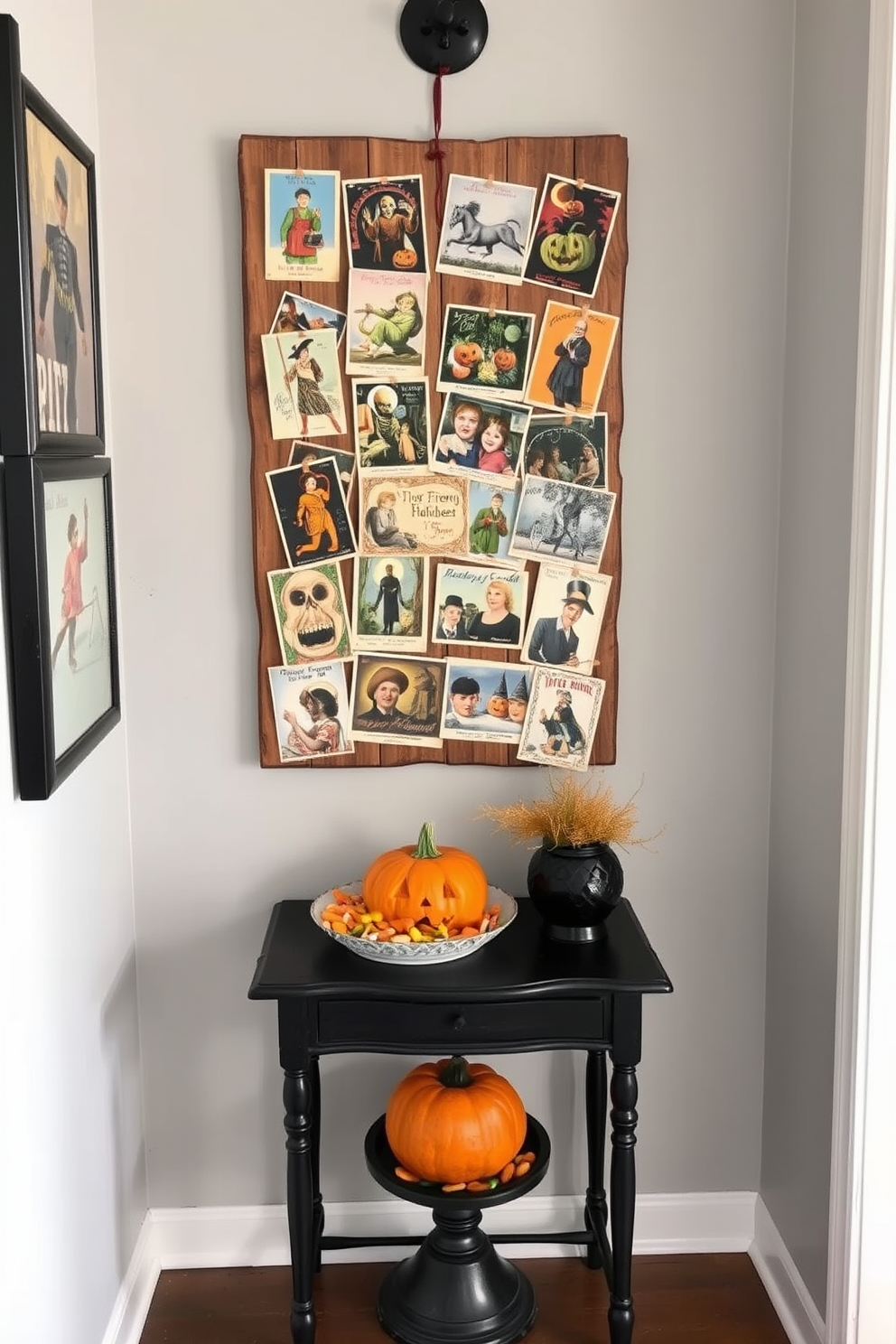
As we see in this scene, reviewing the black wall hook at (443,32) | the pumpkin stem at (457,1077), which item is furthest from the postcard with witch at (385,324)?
the pumpkin stem at (457,1077)

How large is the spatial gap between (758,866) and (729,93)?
1401 millimetres

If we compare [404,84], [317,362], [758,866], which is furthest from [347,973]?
[404,84]

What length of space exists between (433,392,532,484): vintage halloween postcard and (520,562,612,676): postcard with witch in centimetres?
21

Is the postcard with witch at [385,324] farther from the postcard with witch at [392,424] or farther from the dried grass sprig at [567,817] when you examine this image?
the dried grass sprig at [567,817]

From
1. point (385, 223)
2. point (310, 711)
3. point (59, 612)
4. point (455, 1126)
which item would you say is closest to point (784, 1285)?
point (455, 1126)

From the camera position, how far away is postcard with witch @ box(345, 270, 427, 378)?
7.29 ft

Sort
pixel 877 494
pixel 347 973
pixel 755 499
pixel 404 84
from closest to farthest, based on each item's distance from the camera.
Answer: pixel 877 494 < pixel 347 973 < pixel 404 84 < pixel 755 499

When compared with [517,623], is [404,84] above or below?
above

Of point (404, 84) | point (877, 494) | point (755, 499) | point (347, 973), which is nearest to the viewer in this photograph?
point (877, 494)

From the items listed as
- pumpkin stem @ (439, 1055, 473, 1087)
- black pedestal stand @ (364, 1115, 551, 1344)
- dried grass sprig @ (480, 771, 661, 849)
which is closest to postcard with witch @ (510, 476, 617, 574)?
dried grass sprig @ (480, 771, 661, 849)

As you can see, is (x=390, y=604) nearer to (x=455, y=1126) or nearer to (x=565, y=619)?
(x=565, y=619)

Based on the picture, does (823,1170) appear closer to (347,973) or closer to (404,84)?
(347,973)

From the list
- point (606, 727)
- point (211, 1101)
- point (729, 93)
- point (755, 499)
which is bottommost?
point (211, 1101)

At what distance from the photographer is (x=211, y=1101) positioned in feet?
7.99
